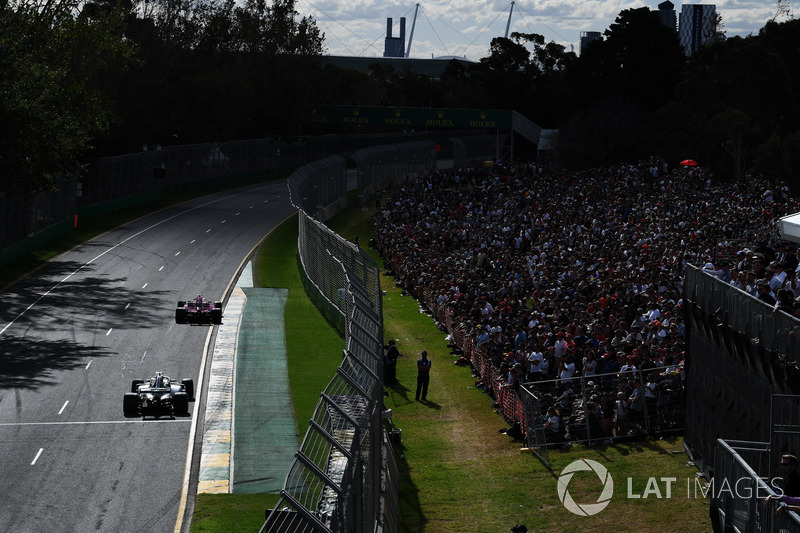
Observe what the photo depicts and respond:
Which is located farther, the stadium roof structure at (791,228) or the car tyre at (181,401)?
the car tyre at (181,401)

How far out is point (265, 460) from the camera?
22.9 meters

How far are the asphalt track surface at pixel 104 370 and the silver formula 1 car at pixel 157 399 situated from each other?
83cm

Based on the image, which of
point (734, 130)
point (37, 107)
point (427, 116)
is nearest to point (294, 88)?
point (427, 116)

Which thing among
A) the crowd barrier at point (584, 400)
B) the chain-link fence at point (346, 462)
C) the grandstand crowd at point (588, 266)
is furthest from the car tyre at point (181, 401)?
the crowd barrier at point (584, 400)

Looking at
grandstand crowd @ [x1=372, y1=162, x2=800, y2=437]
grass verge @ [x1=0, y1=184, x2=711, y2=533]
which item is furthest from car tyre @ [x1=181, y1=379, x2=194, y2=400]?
grandstand crowd @ [x1=372, y1=162, x2=800, y2=437]

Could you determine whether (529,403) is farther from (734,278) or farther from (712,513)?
(712,513)

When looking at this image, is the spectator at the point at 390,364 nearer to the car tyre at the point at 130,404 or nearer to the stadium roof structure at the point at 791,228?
the car tyre at the point at 130,404

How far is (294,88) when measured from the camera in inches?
4262

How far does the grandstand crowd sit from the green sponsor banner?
111 ft

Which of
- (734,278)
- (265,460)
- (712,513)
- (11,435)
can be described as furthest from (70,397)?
(712,513)

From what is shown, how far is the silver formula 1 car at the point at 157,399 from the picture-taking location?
78.2ft

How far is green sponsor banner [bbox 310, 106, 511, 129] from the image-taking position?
95.6 metres

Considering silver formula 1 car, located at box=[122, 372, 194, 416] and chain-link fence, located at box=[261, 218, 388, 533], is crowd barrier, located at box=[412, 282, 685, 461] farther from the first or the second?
silver formula 1 car, located at box=[122, 372, 194, 416]


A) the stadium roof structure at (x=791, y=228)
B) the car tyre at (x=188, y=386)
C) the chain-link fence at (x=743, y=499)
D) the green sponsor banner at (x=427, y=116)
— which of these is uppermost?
the green sponsor banner at (x=427, y=116)
